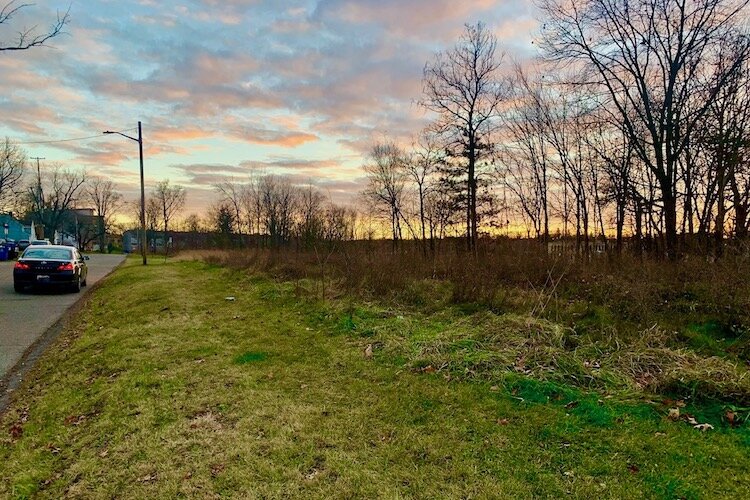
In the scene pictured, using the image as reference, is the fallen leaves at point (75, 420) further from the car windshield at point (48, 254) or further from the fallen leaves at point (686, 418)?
the car windshield at point (48, 254)

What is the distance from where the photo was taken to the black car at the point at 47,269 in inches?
484

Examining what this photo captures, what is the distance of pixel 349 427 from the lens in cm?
380

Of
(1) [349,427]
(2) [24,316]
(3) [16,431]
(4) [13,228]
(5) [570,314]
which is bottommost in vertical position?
(3) [16,431]

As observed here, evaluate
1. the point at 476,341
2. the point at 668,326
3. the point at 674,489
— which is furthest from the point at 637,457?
the point at 668,326

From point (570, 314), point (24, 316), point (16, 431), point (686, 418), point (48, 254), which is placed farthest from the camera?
point (48, 254)

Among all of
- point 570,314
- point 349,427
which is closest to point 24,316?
point 349,427

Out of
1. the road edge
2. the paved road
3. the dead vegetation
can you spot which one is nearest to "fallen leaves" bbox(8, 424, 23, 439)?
the road edge

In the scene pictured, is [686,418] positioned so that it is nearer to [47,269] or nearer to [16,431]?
[16,431]

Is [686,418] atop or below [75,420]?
atop

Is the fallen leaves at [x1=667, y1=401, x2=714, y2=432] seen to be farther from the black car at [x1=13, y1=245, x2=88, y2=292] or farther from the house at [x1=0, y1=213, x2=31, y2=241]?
the house at [x1=0, y1=213, x2=31, y2=241]

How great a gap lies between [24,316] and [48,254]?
4.72m

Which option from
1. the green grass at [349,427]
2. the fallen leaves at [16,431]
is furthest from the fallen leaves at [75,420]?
the fallen leaves at [16,431]

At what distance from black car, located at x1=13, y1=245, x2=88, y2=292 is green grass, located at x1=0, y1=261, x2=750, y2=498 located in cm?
751

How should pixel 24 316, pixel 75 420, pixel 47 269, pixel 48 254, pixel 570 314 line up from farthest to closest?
pixel 48 254 → pixel 47 269 → pixel 24 316 → pixel 570 314 → pixel 75 420
